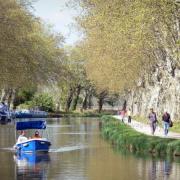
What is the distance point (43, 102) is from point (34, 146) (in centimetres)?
8561

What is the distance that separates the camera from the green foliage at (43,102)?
12426cm

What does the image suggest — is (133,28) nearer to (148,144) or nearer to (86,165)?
(148,144)

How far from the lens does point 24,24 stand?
57938 millimetres

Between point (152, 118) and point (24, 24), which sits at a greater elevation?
point (24, 24)

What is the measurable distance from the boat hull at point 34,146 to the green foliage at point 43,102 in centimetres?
8378

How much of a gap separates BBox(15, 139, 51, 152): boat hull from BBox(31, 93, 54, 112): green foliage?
83.8 meters

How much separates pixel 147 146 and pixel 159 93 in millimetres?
30117

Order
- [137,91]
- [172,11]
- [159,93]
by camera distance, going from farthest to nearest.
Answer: [137,91] < [159,93] < [172,11]

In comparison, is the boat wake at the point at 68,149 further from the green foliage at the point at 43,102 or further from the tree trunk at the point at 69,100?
the tree trunk at the point at 69,100

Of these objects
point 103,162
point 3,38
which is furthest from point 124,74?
point 103,162

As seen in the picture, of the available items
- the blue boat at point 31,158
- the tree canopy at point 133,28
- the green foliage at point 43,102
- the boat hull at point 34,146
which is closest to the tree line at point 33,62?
the green foliage at point 43,102

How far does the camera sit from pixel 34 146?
130ft

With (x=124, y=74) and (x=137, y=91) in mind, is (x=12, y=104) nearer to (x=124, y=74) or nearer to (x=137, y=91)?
(x=137, y=91)

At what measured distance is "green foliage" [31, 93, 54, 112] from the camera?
124m
